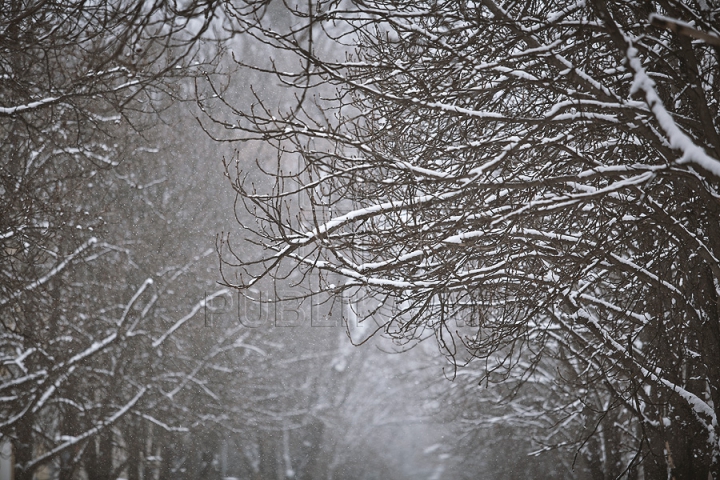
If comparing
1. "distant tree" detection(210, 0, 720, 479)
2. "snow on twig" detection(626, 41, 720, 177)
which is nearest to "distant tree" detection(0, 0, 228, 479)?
"distant tree" detection(210, 0, 720, 479)

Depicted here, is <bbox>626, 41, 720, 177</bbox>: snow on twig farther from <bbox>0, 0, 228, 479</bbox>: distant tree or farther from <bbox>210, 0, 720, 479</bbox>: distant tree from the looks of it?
<bbox>0, 0, 228, 479</bbox>: distant tree

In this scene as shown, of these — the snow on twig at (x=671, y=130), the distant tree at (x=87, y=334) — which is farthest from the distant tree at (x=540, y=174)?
the distant tree at (x=87, y=334)

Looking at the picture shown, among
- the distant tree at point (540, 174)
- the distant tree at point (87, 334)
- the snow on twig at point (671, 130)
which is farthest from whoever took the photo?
the distant tree at point (87, 334)

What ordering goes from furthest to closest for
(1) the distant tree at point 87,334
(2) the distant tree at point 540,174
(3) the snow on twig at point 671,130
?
(1) the distant tree at point 87,334 → (2) the distant tree at point 540,174 → (3) the snow on twig at point 671,130

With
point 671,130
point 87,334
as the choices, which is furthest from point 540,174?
point 87,334

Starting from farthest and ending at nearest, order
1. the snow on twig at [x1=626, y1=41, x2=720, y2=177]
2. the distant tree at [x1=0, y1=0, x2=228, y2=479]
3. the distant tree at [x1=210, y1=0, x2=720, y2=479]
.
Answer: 1. the distant tree at [x1=0, y1=0, x2=228, y2=479]
2. the distant tree at [x1=210, y1=0, x2=720, y2=479]
3. the snow on twig at [x1=626, y1=41, x2=720, y2=177]

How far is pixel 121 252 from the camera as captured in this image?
13.1 metres

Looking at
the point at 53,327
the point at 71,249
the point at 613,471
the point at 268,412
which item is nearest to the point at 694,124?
the point at 613,471

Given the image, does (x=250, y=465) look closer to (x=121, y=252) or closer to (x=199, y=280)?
(x=199, y=280)

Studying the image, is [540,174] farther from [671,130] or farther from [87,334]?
[87,334]

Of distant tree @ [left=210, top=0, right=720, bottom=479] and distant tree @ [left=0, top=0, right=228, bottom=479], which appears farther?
distant tree @ [left=0, top=0, right=228, bottom=479]

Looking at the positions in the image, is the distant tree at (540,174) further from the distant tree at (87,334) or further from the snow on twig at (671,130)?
the distant tree at (87,334)

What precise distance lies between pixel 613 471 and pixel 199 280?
9869mm

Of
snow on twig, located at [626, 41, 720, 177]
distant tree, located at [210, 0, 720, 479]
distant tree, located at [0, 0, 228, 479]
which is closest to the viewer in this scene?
snow on twig, located at [626, 41, 720, 177]
